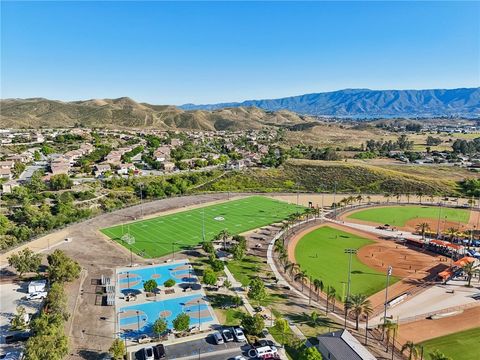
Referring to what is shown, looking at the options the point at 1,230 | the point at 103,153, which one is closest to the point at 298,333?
the point at 1,230

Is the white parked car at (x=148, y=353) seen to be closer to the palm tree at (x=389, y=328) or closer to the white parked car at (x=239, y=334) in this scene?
the white parked car at (x=239, y=334)

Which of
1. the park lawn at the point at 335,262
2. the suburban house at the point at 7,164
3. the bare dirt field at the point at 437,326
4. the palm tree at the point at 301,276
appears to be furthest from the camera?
the suburban house at the point at 7,164

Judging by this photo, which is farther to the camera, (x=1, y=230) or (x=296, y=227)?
(x=296, y=227)

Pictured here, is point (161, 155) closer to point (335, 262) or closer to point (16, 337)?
point (335, 262)

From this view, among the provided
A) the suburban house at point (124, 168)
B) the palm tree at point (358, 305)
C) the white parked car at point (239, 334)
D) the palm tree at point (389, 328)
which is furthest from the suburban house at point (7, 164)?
the palm tree at point (389, 328)

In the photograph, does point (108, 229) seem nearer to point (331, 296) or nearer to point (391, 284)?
point (331, 296)

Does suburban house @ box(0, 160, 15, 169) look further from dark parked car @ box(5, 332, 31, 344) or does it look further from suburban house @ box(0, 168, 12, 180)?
dark parked car @ box(5, 332, 31, 344)

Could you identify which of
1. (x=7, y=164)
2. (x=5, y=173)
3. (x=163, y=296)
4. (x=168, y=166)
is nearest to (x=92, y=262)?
(x=163, y=296)

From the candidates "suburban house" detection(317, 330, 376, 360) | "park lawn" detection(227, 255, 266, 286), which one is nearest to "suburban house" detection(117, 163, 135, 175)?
"park lawn" detection(227, 255, 266, 286)
